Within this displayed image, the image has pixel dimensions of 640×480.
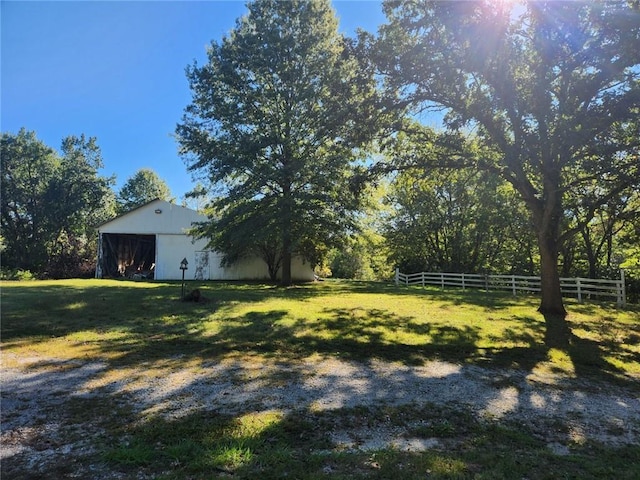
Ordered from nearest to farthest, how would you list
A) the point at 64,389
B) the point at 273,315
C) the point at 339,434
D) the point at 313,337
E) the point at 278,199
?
the point at 339,434 < the point at 64,389 < the point at 313,337 < the point at 273,315 < the point at 278,199

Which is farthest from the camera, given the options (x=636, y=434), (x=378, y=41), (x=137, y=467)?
(x=378, y=41)

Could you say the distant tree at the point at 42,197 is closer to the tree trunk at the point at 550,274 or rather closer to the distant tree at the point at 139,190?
the distant tree at the point at 139,190

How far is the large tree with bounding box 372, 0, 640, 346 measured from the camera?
873 centimetres

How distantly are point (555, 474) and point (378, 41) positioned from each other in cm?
1050

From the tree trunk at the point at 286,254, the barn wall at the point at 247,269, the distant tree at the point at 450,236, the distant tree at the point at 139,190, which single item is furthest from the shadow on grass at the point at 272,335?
the distant tree at the point at 139,190

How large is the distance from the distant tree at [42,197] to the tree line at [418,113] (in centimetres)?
2132

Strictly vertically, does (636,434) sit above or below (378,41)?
below

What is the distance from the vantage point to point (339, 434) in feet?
12.4

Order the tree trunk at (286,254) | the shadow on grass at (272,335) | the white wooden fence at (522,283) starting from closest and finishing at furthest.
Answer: the shadow on grass at (272,335), the white wooden fence at (522,283), the tree trunk at (286,254)

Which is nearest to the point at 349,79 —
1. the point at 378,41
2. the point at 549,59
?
the point at 378,41

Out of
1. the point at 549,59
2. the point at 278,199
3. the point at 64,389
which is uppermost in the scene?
the point at 549,59

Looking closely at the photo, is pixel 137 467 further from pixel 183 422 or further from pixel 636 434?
pixel 636 434

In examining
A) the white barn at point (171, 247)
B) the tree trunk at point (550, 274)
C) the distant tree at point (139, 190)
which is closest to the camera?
the tree trunk at point (550, 274)

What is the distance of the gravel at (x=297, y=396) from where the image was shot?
3.61 m
